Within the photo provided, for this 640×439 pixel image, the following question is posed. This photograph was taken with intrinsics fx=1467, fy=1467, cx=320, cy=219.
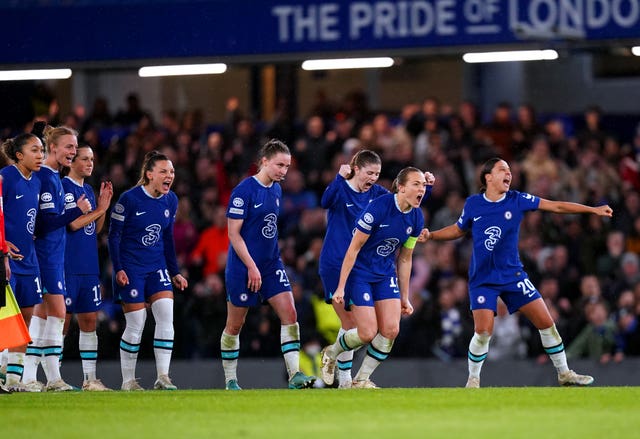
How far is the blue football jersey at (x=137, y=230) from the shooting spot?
1365 cm

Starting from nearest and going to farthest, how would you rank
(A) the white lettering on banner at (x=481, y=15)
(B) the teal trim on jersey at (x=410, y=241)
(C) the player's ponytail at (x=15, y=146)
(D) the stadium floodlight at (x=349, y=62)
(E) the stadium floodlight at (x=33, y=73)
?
(C) the player's ponytail at (x=15, y=146) → (B) the teal trim on jersey at (x=410, y=241) → (A) the white lettering on banner at (x=481, y=15) → (D) the stadium floodlight at (x=349, y=62) → (E) the stadium floodlight at (x=33, y=73)

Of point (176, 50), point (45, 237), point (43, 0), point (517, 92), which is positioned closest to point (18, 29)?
point (43, 0)

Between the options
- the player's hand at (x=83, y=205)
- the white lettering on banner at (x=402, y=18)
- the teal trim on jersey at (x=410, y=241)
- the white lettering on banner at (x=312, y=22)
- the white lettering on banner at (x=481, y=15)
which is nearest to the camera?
the player's hand at (x=83, y=205)

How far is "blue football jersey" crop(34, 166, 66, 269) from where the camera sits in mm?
13070

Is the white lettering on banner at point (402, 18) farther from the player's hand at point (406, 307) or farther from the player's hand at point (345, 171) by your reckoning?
the player's hand at point (406, 307)

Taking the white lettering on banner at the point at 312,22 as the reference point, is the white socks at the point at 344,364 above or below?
below

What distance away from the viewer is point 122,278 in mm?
13555

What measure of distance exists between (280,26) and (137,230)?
4.29 m

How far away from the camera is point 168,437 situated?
9242 mm

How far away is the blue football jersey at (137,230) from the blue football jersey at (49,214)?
0.58 metres

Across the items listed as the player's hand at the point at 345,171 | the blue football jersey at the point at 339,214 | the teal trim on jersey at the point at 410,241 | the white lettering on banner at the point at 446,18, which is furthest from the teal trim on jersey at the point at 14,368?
the white lettering on banner at the point at 446,18

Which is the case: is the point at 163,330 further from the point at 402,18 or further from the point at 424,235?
the point at 402,18

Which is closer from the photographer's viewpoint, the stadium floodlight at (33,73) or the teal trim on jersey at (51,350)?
the teal trim on jersey at (51,350)

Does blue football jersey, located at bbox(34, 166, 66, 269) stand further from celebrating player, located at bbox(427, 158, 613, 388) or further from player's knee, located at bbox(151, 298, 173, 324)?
celebrating player, located at bbox(427, 158, 613, 388)
